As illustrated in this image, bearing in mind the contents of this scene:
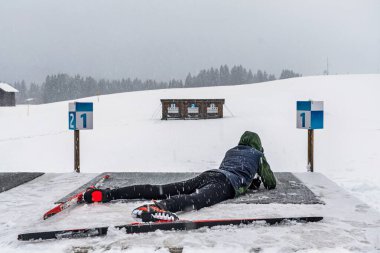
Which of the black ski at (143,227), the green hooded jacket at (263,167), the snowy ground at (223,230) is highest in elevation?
the green hooded jacket at (263,167)

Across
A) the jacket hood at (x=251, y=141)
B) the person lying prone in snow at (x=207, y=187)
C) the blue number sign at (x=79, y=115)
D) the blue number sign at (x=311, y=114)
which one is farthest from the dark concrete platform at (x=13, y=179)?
the blue number sign at (x=311, y=114)

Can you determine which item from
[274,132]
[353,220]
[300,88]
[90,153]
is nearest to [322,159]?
[274,132]

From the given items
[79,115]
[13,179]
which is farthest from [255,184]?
[13,179]

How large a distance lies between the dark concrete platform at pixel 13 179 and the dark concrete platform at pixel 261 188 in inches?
45.4

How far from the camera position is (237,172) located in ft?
16.5

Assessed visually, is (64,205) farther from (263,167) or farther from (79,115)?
(79,115)

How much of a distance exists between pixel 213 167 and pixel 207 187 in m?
6.94

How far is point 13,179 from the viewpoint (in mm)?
6809

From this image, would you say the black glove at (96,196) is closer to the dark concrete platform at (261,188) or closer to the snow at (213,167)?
→ the snow at (213,167)

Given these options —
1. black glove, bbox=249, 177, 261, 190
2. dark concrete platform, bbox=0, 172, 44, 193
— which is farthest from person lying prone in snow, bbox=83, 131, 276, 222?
dark concrete platform, bbox=0, 172, 44, 193

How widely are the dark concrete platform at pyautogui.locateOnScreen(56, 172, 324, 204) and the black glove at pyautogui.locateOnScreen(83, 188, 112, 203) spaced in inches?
18.8

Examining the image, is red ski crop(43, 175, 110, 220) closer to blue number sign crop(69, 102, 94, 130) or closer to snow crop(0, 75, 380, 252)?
snow crop(0, 75, 380, 252)

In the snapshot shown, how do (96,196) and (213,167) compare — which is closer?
(96,196)

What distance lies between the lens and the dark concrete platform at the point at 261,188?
4.91 metres
